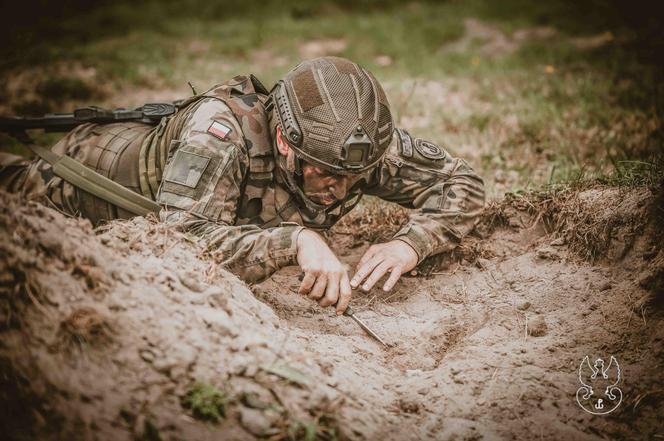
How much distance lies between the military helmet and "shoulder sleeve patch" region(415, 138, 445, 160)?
553 mm

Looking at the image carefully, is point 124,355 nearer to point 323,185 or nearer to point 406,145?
point 323,185

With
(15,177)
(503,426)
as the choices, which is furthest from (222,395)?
(15,177)

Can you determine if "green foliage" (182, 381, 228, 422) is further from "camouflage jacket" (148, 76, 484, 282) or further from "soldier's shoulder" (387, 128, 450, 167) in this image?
"soldier's shoulder" (387, 128, 450, 167)

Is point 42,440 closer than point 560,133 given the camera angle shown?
Yes

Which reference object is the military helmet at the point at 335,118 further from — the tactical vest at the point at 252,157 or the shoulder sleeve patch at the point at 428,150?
the shoulder sleeve patch at the point at 428,150

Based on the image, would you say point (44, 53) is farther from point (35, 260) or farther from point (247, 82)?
point (35, 260)

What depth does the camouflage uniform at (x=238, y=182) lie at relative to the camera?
2.48 metres

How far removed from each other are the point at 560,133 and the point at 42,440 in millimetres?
4607

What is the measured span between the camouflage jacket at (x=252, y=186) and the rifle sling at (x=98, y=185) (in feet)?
0.45

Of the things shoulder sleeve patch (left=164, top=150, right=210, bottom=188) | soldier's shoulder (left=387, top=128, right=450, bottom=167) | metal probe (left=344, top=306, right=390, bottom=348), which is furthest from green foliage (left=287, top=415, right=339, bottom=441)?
soldier's shoulder (left=387, top=128, right=450, bottom=167)

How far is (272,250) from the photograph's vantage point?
243cm

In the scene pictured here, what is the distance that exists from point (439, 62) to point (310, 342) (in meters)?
6.62

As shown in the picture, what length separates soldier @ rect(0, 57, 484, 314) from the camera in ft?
8.07

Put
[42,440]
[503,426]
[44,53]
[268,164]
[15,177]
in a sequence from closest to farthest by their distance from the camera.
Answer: [42,440]
[503,426]
[268,164]
[15,177]
[44,53]
